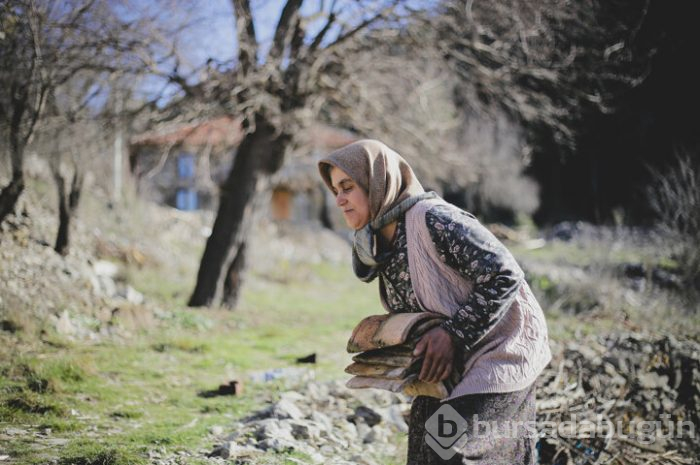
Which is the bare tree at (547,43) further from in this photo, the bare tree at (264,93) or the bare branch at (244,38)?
the bare branch at (244,38)

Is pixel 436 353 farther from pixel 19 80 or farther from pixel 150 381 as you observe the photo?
pixel 19 80

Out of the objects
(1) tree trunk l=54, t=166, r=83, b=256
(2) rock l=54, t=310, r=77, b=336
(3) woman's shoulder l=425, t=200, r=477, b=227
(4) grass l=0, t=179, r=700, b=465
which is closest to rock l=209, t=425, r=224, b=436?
(4) grass l=0, t=179, r=700, b=465

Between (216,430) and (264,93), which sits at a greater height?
(264,93)

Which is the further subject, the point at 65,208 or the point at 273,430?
the point at 65,208

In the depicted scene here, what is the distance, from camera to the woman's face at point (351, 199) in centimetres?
238

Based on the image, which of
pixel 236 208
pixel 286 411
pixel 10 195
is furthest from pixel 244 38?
pixel 286 411

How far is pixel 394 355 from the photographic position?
226cm

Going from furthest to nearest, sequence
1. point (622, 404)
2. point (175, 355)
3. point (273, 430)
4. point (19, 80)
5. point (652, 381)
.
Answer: point (175, 355), point (19, 80), point (652, 381), point (622, 404), point (273, 430)

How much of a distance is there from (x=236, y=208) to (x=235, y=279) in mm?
1255

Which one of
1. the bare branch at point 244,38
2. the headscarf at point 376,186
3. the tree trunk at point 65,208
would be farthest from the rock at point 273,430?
the tree trunk at point 65,208

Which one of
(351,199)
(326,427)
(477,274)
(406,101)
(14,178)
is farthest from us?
(406,101)

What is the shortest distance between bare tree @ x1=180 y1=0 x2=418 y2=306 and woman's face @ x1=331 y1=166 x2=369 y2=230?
16.6ft

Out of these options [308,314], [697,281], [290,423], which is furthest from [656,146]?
[290,423]

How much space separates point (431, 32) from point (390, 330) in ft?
24.8
